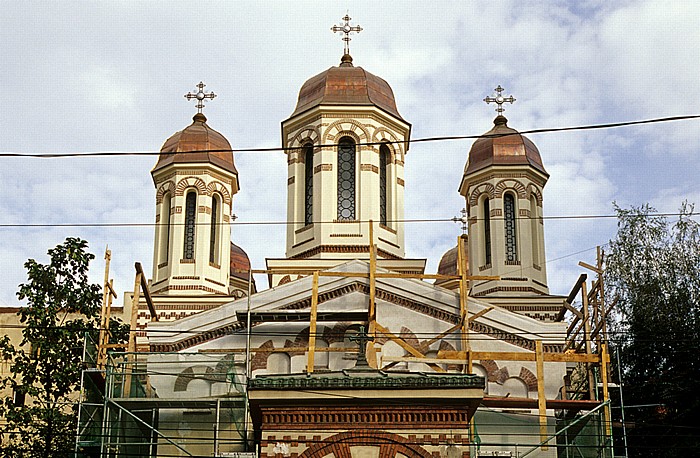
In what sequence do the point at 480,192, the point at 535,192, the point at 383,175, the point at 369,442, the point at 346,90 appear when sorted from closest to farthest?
the point at 369,442
the point at 383,175
the point at 346,90
the point at 535,192
the point at 480,192

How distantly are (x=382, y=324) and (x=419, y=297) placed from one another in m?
1.08

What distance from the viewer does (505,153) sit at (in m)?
38.2

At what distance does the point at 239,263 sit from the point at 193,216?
891cm

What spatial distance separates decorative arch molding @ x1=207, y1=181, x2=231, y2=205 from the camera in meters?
37.5

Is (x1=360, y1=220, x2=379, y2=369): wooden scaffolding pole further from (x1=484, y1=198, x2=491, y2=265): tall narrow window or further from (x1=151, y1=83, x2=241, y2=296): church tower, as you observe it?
(x1=484, y1=198, x2=491, y2=265): tall narrow window

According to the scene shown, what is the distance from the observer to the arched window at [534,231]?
122ft

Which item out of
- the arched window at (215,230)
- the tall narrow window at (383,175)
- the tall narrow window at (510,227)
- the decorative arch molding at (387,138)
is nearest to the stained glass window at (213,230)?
the arched window at (215,230)

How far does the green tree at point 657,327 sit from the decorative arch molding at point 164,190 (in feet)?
44.4

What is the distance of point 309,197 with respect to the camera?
114ft

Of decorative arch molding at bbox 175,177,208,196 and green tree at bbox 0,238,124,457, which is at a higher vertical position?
decorative arch molding at bbox 175,177,208,196

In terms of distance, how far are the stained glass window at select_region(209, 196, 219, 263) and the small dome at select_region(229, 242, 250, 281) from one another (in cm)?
687

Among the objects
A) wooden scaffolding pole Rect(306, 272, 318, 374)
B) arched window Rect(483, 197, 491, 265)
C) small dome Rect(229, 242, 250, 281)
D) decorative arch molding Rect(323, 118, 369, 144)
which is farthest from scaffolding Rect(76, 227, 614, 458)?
small dome Rect(229, 242, 250, 281)

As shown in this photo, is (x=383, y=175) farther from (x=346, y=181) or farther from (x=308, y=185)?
(x=308, y=185)

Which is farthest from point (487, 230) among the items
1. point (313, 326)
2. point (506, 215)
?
point (313, 326)
